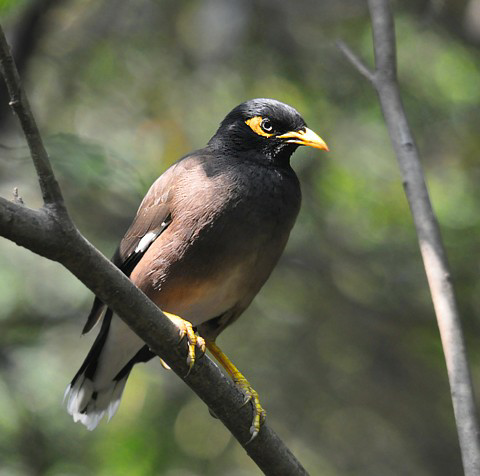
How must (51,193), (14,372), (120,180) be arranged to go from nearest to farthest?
1. (51,193)
2. (120,180)
3. (14,372)

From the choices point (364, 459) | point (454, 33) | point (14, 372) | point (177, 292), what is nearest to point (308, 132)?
point (177, 292)

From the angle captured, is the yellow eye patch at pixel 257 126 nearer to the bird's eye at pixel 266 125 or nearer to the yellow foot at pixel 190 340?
the bird's eye at pixel 266 125

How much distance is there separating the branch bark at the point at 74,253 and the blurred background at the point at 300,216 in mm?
2907

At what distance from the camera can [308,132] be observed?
14.4ft

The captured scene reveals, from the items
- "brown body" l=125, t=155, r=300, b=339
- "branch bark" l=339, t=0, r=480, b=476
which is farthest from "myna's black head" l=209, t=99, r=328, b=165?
"branch bark" l=339, t=0, r=480, b=476

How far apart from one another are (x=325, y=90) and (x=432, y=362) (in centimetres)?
232

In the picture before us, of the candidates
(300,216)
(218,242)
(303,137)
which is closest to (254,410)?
(218,242)

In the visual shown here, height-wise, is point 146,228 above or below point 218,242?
above

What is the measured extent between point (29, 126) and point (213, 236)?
1527 mm

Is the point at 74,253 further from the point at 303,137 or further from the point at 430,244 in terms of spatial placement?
the point at 303,137

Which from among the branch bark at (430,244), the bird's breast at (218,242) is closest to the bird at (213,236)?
the bird's breast at (218,242)

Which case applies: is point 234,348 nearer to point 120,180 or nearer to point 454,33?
point 120,180

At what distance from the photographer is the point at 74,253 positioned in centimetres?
259

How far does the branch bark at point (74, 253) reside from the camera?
248 cm
